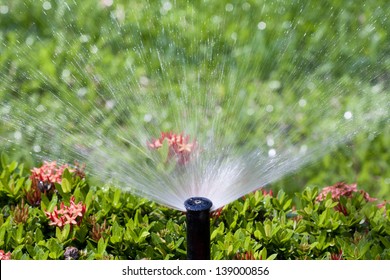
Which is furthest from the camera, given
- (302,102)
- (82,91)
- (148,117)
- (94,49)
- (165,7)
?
(165,7)

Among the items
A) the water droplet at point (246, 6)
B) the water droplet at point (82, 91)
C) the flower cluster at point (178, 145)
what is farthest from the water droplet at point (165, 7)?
the flower cluster at point (178, 145)

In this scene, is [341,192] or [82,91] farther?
[82,91]

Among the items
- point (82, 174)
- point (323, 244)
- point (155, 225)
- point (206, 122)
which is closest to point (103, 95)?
point (206, 122)

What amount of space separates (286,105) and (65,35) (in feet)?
5.29

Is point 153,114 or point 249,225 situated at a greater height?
point 153,114

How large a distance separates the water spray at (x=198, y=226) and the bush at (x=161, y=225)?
0.34 meters

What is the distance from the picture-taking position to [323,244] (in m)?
3.08

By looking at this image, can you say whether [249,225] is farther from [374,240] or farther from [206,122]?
[206,122]

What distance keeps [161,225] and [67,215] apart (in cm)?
37

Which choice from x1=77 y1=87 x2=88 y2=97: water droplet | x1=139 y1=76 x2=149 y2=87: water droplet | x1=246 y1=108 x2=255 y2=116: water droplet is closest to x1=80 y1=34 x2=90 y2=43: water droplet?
x1=77 y1=87 x2=88 y2=97: water droplet

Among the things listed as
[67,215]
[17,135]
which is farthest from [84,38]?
[67,215]

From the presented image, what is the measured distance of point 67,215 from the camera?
3.15 meters

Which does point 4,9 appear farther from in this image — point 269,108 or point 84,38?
point 269,108
